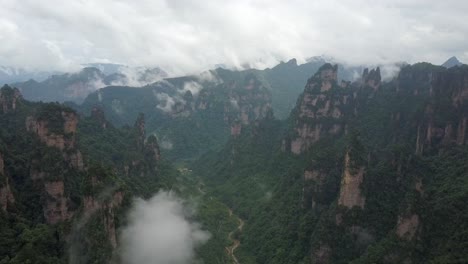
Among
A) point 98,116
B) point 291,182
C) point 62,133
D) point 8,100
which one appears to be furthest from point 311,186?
point 98,116

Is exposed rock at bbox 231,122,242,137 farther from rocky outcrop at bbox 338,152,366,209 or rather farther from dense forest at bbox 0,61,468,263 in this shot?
rocky outcrop at bbox 338,152,366,209

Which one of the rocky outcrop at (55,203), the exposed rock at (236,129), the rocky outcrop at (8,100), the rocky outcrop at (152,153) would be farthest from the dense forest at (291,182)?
the exposed rock at (236,129)

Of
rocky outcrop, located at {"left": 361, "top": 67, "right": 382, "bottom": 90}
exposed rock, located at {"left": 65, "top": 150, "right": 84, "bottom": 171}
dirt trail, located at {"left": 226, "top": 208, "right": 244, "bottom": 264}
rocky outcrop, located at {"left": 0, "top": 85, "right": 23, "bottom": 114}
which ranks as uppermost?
rocky outcrop, located at {"left": 361, "top": 67, "right": 382, "bottom": 90}

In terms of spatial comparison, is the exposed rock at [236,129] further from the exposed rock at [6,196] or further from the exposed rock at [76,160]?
the exposed rock at [6,196]

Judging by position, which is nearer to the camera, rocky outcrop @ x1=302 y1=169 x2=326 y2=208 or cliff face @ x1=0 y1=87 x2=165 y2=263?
cliff face @ x1=0 y1=87 x2=165 y2=263

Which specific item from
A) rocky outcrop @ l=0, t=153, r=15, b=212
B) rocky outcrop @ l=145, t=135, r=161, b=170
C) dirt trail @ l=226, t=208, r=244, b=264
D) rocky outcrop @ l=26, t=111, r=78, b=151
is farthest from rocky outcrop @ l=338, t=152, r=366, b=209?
rocky outcrop @ l=145, t=135, r=161, b=170

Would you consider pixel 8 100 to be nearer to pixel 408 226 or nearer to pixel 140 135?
pixel 140 135
